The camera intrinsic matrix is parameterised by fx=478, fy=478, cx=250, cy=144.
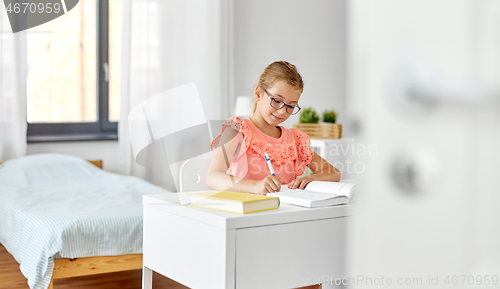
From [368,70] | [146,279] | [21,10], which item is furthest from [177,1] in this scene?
[368,70]

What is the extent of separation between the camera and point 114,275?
7.98 feet

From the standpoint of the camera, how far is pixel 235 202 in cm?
94

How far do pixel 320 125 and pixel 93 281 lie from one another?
5.46 ft

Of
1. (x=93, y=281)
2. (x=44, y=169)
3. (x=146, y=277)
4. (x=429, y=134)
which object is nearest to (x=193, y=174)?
(x=146, y=277)

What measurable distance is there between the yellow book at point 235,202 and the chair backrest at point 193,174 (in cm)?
55

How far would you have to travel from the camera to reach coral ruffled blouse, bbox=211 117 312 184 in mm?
1427

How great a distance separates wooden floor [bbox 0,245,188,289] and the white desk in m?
1.25

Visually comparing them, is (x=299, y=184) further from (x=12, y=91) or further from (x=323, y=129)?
(x=12, y=91)

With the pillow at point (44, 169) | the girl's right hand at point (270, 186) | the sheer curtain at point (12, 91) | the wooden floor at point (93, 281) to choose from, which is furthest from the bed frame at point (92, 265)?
the sheer curtain at point (12, 91)

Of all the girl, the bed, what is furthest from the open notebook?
the bed

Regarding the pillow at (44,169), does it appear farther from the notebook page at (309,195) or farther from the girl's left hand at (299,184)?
the notebook page at (309,195)

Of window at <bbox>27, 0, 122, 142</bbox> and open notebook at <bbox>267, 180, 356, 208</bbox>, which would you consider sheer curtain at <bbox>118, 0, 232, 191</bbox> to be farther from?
open notebook at <bbox>267, 180, 356, 208</bbox>

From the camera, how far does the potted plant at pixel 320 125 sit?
3.08m

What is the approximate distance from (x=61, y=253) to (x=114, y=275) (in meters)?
0.67
